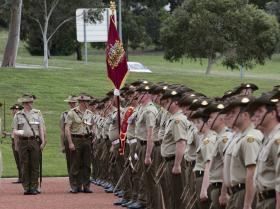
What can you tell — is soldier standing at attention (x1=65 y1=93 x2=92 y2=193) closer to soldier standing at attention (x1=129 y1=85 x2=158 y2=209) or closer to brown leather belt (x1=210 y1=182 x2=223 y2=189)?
soldier standing at attention (x1=129 y1=85 x2=158 y2=209)

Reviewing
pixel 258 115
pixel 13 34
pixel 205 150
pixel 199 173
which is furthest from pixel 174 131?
pixel 13 34

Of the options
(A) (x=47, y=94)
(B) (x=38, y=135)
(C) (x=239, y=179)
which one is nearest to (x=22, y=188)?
(B) (x=38, y=135)

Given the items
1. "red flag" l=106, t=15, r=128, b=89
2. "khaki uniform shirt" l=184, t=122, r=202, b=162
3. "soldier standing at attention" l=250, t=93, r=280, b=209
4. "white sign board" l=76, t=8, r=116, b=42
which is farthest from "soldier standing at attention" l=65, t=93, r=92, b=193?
"white sign board" l=76, t=8, r=116, b=42

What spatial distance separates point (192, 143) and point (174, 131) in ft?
2.71

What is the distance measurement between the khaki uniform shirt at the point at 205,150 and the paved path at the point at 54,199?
5.21 meters

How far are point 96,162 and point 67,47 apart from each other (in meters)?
52.1

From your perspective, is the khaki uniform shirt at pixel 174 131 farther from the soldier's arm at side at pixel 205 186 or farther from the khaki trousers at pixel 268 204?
the khaki trousers at pixel 268 204

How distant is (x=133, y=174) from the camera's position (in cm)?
1526

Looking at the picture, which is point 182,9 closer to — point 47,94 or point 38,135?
point 47,94

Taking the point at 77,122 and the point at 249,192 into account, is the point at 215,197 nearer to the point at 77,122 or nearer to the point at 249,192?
the point at 249,192

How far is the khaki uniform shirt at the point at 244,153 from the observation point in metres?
8.35

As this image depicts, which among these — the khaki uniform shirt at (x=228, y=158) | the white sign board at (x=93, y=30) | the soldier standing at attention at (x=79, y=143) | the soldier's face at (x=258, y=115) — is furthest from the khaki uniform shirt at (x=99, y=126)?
the white sign board at (x=93, y=30)

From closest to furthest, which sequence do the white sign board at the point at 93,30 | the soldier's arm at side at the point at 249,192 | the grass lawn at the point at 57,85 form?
the soldier's arm at side at the point at 249,192
the grass lawn at the point at 57,85
the white sign board at the point at 93,30

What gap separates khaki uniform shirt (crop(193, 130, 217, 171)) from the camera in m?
9.80
